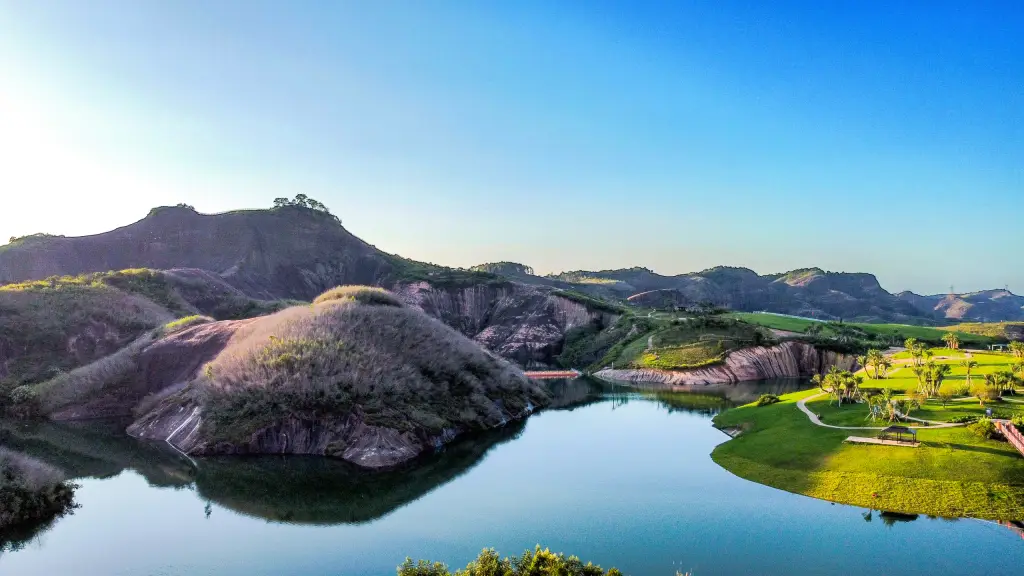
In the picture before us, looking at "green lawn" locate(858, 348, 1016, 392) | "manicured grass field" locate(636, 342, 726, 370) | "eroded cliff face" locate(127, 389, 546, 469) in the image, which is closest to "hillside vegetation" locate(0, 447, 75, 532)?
"eroded cliff face" locate(127, 389, 546, 469)

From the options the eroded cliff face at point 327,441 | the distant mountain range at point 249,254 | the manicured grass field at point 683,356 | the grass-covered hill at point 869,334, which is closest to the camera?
the eroded cliff face at point 327,441

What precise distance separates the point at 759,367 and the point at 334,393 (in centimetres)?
8106

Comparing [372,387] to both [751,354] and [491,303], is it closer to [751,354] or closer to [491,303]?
[751,354]

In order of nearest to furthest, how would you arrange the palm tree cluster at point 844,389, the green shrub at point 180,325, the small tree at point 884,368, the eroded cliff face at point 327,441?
the eroded cliff face at point 327,441, the palm tree cluster at point 844,389, the small tree at point 884,368, the green shrub at point 180,325

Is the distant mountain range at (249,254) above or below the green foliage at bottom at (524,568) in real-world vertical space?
above

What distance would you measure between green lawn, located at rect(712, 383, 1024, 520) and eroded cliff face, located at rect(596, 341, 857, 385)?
54.4 meters

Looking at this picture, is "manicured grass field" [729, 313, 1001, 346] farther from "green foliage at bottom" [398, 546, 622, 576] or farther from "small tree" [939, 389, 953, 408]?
"green foliage at bottom" [398, 546, 622, 576]

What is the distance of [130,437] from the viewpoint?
57.0 metres

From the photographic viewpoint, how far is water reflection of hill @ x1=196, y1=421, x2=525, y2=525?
35.7 metres

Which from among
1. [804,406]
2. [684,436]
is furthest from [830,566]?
[804,406]

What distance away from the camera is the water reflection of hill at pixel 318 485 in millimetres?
35656

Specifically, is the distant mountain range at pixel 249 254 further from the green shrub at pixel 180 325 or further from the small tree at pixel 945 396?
the small tree at pixel 945 396

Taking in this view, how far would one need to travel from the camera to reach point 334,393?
51094 mm

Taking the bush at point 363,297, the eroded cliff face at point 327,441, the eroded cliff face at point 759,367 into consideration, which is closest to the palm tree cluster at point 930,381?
the eroded cliff face at point 327,441
